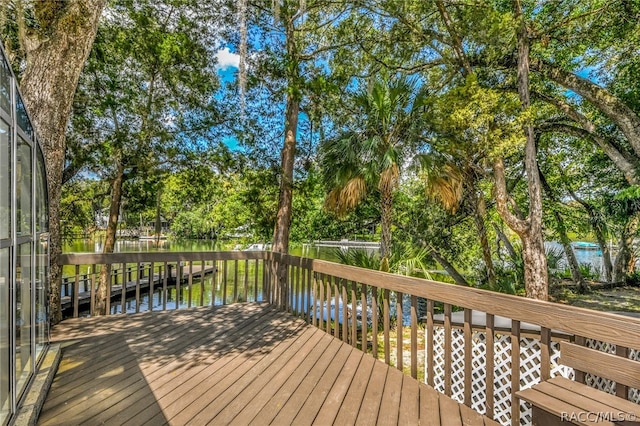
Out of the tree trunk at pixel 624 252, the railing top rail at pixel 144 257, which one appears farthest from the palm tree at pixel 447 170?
the tree trunk at pixel 624 252

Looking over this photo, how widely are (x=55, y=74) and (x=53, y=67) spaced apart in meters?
0.07

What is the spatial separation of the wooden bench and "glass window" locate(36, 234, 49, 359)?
3.31 metres

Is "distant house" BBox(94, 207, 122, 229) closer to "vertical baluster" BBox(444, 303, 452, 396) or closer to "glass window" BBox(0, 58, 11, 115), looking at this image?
"glass window" BBox(0, 58, 11, 115)

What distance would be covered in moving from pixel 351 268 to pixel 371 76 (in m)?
5.25

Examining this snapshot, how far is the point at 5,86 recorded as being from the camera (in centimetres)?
167

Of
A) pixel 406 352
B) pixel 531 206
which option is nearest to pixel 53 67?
pixel 406 352

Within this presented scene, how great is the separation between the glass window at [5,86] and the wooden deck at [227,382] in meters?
1.80

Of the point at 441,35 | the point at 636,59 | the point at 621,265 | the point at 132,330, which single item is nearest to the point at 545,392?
the point at 132,330

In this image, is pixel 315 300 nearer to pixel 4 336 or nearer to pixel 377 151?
pixel 4 336

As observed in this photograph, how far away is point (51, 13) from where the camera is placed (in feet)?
11.1

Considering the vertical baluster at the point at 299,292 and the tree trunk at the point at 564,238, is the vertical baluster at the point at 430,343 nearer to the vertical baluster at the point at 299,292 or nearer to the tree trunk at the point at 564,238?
the vertical baluster at the point at 299,292

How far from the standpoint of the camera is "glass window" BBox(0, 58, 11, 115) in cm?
159

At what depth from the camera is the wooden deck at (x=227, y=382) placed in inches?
78.3

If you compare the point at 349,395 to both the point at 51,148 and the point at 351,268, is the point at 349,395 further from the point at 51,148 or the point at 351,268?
the point at 51,148
